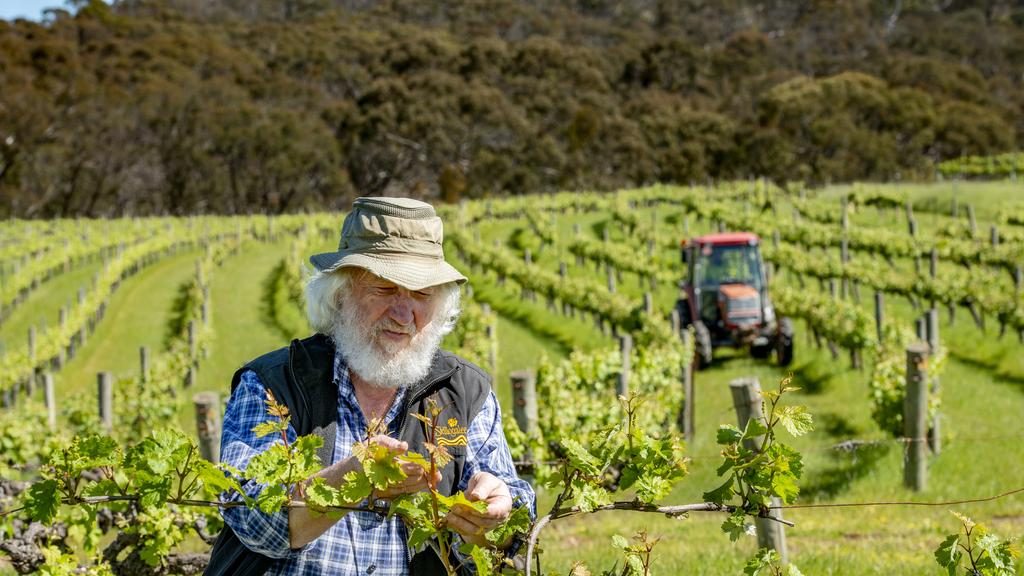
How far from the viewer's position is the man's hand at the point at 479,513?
6.70 feet

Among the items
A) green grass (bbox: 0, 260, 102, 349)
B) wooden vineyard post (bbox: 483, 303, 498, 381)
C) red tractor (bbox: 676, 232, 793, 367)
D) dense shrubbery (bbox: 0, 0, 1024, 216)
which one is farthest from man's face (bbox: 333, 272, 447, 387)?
dense shrubbery (bbox: 0, 0, 1024, 216)

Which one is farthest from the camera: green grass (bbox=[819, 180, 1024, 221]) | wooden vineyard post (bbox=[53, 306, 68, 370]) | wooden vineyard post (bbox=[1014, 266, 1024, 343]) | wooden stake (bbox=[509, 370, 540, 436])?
green grass (bbox=[819, 180, 1024, 221])

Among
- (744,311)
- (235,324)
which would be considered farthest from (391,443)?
(235,324)

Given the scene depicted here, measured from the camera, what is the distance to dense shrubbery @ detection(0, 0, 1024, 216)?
5141cm

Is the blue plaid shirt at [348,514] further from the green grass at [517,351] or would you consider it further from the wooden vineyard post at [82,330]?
the wooden vineyard post at [82,330]

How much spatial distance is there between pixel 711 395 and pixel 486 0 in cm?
7964

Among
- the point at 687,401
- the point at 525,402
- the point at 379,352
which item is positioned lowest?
the point at 687,401

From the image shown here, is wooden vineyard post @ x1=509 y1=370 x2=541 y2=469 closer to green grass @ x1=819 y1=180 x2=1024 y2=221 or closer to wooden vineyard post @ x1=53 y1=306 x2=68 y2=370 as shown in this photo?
wooden vineyard post @ x1=53 y1=306 x2=68 y2=370

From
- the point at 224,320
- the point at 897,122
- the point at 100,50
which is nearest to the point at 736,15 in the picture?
the point at 897,122

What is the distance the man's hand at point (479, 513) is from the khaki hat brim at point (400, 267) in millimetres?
557

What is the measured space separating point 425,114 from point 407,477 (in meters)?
55.1

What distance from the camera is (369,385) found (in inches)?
103

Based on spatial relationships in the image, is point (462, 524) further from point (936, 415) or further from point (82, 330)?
point (82, 330)

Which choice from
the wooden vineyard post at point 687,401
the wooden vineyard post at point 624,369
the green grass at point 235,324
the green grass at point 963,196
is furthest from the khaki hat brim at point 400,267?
the green grass at point 963,196
